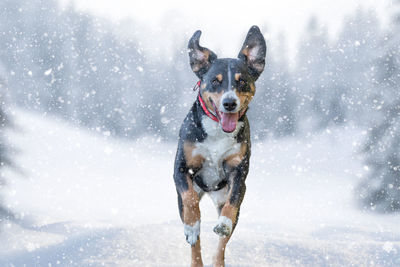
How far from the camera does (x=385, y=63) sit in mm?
13312

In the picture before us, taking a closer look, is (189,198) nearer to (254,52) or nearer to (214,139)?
(214,139)

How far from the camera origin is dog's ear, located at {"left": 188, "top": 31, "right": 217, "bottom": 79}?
561 cm

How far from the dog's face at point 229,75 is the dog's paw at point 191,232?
122cm

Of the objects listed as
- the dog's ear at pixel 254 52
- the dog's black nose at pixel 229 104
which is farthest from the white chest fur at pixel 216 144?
the dog's ear at pixel 254 52

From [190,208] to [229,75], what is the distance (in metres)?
1.59

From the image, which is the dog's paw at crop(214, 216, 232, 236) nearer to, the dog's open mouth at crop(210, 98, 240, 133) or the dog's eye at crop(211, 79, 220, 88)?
the dog's open mouth at crop(210, 98, 240, 133)

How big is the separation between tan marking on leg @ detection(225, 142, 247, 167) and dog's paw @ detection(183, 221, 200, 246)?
0.81m

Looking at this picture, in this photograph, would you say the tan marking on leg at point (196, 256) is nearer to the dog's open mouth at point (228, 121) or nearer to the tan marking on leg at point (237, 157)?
the tan marking on leg at point (237, 157)

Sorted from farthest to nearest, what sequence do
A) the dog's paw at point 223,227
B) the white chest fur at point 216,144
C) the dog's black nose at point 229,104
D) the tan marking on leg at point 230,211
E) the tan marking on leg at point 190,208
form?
the white chest fur at point 216,144, the tan marking on leg at point 190,208, the tan marking on leg at point 230,211, the dog's paw at point 223,227, the dog's black nose at point 229,104

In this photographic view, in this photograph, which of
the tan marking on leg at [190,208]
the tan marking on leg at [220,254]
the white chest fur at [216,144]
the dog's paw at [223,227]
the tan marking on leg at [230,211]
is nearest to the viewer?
the dog's paw at [223,227]

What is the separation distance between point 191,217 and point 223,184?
29.4 inches

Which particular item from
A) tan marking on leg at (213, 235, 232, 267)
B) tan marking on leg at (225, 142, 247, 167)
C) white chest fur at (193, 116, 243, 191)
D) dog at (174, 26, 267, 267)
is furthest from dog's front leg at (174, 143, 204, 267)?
tan marking on leg at (225, 142, 247, 167)

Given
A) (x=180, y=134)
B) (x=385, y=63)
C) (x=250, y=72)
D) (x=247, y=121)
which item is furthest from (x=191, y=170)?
(x=385, y=63)

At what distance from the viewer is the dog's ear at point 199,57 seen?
561 cm
